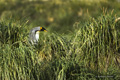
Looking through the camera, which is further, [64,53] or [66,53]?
[64,53]

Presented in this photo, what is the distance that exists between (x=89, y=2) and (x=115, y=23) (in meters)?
9.72

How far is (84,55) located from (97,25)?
24.5 inches

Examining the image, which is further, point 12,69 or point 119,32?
point 119,32

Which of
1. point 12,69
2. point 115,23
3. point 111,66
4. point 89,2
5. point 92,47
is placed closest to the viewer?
point 12,69

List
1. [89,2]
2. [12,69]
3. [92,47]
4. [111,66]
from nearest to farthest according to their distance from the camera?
[12,69], [111,66], [92,47], [89,2]

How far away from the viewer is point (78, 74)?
430 centimetres

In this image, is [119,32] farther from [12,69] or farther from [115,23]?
[12,69]

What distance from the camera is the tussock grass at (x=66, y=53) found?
4238 millimetres

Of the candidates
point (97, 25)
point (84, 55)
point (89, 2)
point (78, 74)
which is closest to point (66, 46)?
point (84, 55)

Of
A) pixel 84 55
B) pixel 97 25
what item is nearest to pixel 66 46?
pixel 84 55

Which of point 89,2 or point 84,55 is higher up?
point 89,2

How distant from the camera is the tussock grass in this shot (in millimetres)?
4238

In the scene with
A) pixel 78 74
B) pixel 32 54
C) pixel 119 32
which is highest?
pixel 119 32

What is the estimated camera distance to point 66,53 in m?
5.09
